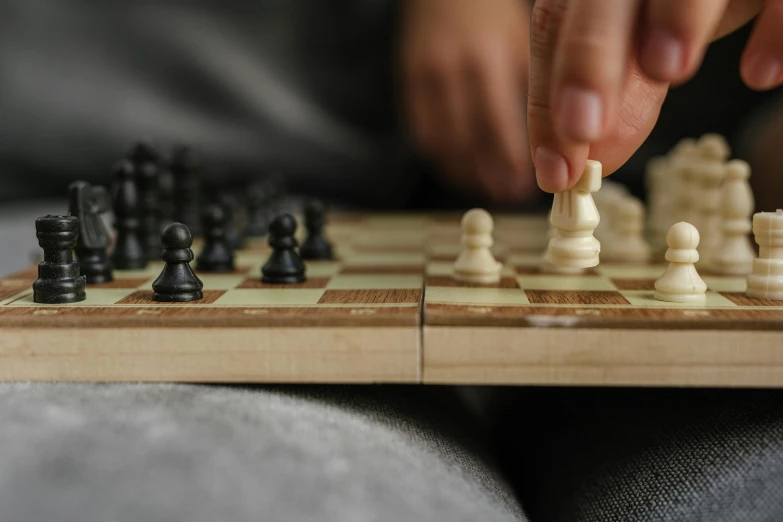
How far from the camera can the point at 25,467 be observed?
0.69 metres

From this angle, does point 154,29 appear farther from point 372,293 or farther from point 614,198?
point 372,293

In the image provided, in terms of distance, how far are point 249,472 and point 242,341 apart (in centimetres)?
20

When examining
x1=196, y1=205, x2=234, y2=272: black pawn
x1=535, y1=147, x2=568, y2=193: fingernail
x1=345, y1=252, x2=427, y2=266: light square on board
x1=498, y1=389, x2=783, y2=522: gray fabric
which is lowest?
x1=498, y1=389, x2=783, y2=522: gray fabric

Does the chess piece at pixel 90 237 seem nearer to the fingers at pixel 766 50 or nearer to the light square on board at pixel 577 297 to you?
the light square on board at pixel 577 297

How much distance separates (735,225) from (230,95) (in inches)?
60.9

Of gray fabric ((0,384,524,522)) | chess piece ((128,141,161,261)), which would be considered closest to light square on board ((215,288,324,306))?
gray fabric ((0,384,524,522))

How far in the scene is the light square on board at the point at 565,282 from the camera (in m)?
1.04

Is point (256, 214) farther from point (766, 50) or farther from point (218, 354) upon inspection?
point (766, 50)

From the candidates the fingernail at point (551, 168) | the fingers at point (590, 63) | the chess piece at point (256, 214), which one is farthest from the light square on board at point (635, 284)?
the chess piece at point (256, 214)

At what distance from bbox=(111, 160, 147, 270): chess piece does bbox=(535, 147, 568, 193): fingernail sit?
2.13 ft

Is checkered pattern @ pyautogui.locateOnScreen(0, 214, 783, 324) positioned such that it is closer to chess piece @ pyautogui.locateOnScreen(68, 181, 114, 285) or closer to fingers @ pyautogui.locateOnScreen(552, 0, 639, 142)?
chess piece @ pyautogui.locateOnScreen(68, 181, 114, 285)

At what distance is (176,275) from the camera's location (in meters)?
0.99

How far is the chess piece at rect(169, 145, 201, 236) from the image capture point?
61.4 inches

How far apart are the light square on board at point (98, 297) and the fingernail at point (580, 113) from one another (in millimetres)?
560
